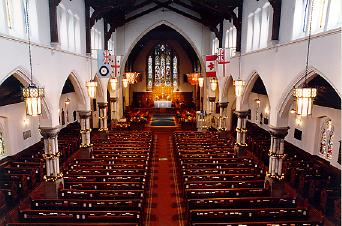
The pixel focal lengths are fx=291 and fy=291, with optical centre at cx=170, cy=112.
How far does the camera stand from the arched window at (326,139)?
17500mm

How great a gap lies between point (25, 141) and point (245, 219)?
650 inches

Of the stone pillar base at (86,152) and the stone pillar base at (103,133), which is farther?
the stone pillar base at (103,133)

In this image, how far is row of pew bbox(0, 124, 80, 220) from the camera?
12852 millimetres

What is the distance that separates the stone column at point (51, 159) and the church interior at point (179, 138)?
0.16ft

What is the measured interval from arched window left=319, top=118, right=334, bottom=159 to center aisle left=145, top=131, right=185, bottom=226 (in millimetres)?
9371

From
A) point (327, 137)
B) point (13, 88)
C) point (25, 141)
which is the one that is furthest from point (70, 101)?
point (327, 137)

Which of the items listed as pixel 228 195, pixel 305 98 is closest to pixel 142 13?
pixel 228 195

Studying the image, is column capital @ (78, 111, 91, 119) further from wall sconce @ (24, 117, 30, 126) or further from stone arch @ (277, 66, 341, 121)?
stone arch @ (277, 66, 341, 121)

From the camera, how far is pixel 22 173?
49.9 ft

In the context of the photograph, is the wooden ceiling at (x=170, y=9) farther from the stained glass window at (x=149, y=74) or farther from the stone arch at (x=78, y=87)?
the stained glass window at (x=149, y=74)

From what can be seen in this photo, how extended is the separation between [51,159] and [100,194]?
3.75 m

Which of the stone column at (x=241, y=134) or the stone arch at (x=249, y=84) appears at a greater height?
the stone arch at (x=249, y=84)

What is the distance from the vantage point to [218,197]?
11.9 metres

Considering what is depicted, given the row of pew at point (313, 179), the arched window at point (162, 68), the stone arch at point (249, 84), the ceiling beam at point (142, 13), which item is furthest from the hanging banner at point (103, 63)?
the arched window at point (162, 68)
